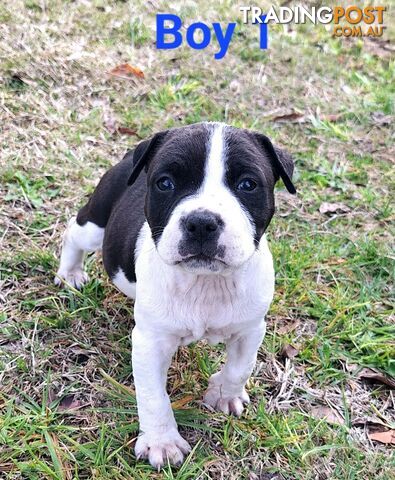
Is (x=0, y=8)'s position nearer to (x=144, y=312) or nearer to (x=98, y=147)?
(x=98, y=147)

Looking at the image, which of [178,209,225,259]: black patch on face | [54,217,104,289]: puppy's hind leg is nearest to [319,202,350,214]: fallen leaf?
[54,217,104,289]: puppy's hind leg

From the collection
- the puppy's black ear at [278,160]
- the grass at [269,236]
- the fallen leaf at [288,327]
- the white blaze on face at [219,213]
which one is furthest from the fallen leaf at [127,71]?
the white blaze on face at [219,213]

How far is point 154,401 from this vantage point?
3320 millimetres

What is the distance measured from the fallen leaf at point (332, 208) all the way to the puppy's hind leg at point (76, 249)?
212 centimetres

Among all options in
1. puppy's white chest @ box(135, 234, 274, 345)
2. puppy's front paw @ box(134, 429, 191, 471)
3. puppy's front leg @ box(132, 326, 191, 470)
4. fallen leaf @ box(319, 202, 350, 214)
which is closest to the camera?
puppy's white chest @ box(135, 234, 274, 345)

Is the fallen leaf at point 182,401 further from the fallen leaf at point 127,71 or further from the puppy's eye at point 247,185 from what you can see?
the fallen leaf at point 127,71

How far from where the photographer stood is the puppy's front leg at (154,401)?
129 inches

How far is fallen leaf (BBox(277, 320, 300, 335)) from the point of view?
4377 mm

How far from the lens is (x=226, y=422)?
3719mm

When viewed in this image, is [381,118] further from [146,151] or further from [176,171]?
[176,171]

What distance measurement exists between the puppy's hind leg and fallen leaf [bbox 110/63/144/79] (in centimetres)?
303

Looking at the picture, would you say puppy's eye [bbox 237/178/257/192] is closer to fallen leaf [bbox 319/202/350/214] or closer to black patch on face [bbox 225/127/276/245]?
black patch on face [bbox 225/127/276/245]

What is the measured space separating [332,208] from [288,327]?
1.59 m

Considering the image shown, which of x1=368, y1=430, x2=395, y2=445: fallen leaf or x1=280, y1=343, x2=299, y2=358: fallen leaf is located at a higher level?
x1=280, y1=343, x2=299, y2=358: fallen leaf
